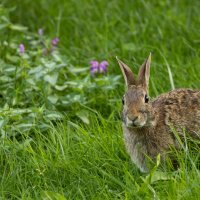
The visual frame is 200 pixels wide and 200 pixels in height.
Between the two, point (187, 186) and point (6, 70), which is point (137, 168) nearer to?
point (187, 186)

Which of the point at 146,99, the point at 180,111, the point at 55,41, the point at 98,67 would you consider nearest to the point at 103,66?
the point at 98,67

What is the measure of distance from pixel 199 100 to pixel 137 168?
0.71 m

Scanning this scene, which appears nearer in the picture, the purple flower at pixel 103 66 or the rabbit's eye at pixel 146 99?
the rabbit's eye at pixel 146 99

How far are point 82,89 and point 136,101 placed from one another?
1298mm

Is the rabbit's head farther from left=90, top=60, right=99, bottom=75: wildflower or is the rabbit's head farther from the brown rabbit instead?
left=90, top=60, right=99, bottom=75: wildflower

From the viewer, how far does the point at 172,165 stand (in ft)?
16.8

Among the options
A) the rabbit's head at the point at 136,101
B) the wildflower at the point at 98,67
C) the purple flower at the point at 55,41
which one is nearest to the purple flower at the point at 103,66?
the wildflower at the point at 98,67

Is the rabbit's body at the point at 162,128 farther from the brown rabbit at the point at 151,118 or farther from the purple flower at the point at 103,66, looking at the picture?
the purple flower at the point at 103,66

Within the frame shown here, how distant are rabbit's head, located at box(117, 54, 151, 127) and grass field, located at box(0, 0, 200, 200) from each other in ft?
1.14

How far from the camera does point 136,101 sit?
5035mm

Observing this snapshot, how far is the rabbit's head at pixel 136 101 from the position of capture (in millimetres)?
4945

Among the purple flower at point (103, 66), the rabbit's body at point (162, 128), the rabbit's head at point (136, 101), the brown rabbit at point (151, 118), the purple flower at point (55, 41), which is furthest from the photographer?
the purple flower at point (55, 41)

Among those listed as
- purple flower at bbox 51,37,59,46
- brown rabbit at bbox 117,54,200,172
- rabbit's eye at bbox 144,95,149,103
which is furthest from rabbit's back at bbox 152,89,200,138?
purple flower at bbox 51,37,59,46

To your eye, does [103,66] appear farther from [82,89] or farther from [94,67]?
[82,89]
